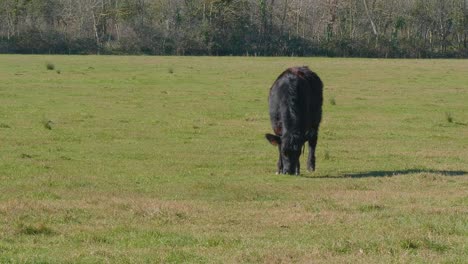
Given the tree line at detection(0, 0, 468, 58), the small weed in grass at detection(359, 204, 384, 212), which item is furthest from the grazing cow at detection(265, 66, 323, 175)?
the tree line at detection(0, 0, 468, 58)

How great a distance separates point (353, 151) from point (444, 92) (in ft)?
64.9

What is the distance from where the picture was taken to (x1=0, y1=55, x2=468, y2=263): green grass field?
9.97 meters

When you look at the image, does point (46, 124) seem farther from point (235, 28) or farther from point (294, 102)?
point (235, 28)

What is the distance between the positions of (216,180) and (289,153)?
74.6 inches

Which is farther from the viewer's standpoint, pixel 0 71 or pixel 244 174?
pixel 0 71

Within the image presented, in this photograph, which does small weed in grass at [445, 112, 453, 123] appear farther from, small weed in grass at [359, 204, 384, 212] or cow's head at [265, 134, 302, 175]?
small weed in grass at [359, 204, 384, 212]

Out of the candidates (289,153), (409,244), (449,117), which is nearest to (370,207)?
(409,244)

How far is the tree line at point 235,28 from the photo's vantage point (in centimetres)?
8812

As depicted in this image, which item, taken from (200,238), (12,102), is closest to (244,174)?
(200,238)

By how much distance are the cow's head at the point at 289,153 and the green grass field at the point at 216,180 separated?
360 millimetres

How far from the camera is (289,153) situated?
1778cm

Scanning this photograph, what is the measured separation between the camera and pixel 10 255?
30.0 ft

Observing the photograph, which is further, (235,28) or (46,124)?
(235,28)

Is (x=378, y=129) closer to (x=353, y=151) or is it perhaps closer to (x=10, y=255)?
(x=353, y=151)
